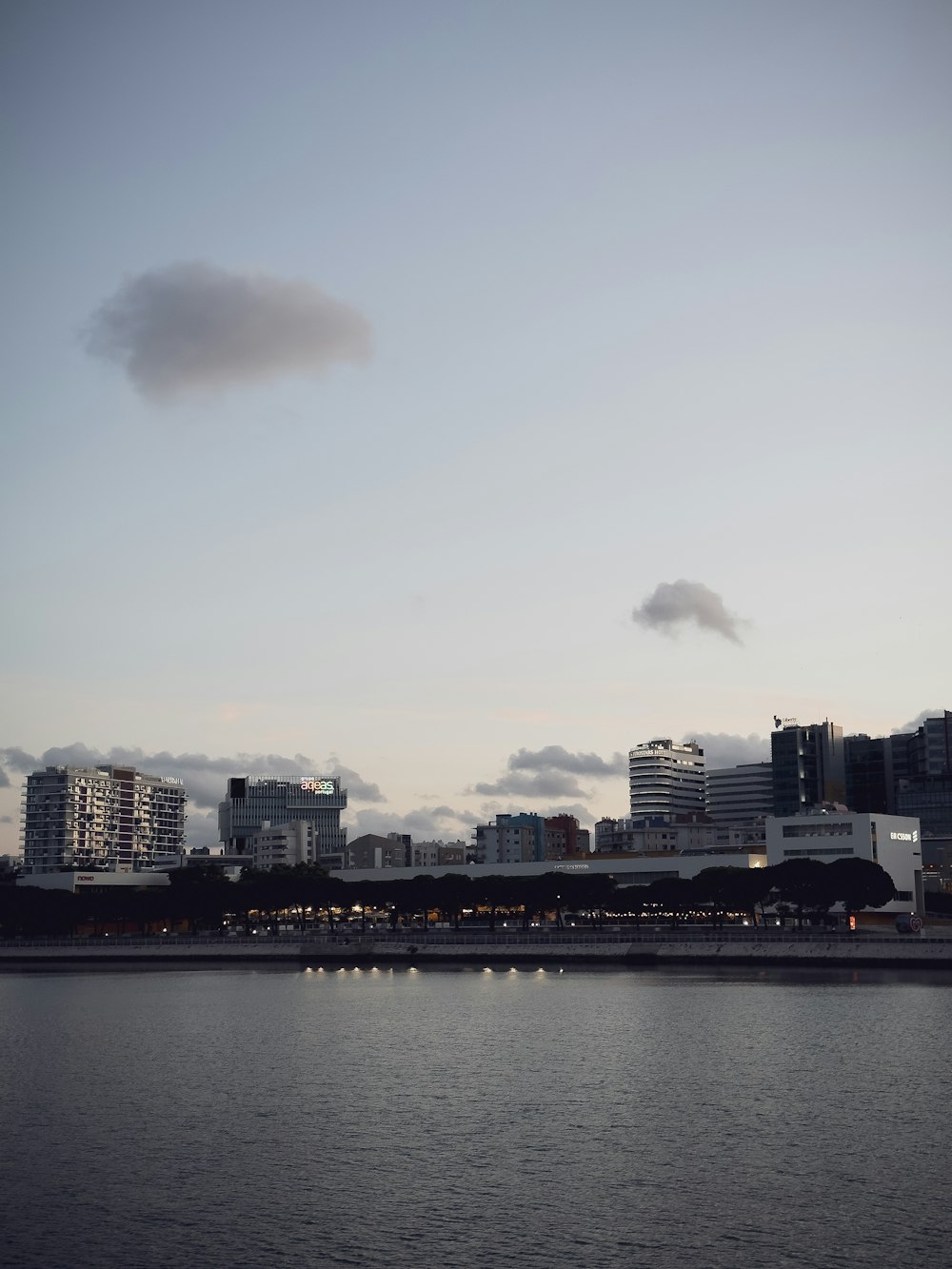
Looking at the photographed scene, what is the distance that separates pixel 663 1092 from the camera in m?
73.1

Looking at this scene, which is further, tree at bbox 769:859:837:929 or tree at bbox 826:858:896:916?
tree at bbox 769:859:837:929

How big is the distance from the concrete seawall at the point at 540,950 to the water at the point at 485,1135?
3278cm

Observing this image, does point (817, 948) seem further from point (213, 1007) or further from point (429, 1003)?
point (213, 1007)

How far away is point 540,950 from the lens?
176875 millimetres

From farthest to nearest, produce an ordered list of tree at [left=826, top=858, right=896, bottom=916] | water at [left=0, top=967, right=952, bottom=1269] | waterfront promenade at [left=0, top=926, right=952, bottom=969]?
tree at [left=826, top=858, right=896, bottom=916]
waterfront promenade at [left=0, top=926, right=952, bottom=969]
water at [left=0, top=967, right=952, bottom=1269]

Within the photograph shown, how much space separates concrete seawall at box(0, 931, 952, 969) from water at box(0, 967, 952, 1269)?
1291 inches

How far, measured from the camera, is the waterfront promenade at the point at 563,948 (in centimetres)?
15138

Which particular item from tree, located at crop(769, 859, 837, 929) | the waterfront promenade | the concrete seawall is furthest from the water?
tree, located at crop(769, 859, 837, 929)

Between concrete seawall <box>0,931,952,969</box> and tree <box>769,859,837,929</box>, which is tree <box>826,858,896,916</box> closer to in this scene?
tree <box>769,859,837,929</box>

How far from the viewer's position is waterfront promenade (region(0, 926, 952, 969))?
151 m

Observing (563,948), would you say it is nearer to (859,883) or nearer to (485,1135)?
(859,883)

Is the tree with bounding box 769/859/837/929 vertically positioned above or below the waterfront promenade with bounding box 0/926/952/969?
above

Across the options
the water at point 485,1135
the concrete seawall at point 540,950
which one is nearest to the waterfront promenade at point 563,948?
the concrete seawall at point 540,950

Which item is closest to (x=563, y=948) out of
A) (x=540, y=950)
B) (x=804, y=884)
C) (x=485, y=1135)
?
(x=540, y=950)
